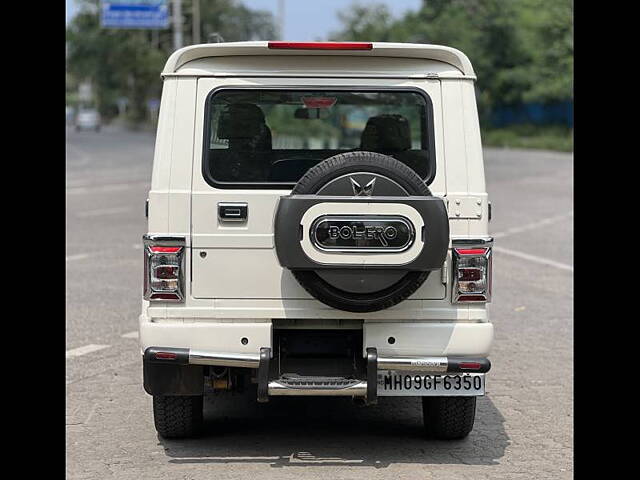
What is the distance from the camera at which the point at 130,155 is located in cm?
4853

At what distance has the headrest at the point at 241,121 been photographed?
20.2 ft

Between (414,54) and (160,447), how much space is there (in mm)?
2511

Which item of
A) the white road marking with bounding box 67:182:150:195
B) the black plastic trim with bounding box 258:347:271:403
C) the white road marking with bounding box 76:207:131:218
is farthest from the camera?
the white road marking with bounding box 67:182:150:195

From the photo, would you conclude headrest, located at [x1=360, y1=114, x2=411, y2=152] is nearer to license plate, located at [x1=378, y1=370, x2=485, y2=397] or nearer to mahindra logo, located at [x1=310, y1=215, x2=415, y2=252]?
mahindra logo, located at [x1=310, y1=215, x2=415, y2=252]

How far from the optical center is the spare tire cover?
18.5ft

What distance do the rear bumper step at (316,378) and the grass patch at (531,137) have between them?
4907 centimetres

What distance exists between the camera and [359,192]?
566cm

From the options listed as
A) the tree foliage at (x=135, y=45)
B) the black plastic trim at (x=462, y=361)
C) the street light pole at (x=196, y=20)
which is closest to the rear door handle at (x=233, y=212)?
the black plastic trim at (x=462, y=361)

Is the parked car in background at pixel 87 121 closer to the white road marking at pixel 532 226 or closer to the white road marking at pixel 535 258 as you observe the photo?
the white road marking at pixel 532 226

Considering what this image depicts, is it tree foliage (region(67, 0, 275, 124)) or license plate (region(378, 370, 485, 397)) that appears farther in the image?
tree foliage (region(67, 0, 275, 124))

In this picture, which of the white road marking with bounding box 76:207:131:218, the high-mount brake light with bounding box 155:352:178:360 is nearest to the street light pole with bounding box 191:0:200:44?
the white road marking with bounding box 76:207:131:218

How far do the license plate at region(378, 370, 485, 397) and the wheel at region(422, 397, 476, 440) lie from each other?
0.66 feet
